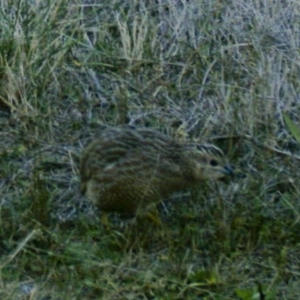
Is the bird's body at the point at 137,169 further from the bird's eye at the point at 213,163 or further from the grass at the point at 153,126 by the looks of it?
the grass at the point at 153,126

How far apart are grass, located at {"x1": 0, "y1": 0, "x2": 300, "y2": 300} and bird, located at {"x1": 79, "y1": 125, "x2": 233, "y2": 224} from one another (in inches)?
5.5

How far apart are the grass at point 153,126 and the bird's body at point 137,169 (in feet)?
0.46

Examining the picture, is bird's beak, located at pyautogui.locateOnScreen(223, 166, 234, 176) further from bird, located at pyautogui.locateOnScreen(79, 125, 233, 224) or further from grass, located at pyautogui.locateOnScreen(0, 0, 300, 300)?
A: grass, located at pyautogui.locateOnScreen(0, 0, 300, 300)

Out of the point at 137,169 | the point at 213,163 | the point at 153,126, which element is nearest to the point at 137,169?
the point at 137,169

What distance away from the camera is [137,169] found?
6578 millimetres

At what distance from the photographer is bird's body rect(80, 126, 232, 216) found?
6.55m

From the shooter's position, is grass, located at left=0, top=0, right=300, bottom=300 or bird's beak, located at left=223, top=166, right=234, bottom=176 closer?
grass, located at left=0, top=0, right=300, bottom=300

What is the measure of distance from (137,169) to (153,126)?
0.97 m

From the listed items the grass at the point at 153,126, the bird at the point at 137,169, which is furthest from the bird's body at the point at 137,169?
the grass at the point at 153,126

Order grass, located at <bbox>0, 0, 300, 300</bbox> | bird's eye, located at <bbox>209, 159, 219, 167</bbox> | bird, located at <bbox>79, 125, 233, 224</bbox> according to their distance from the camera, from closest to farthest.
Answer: grass, located at <bbox>0, 0, 300, 300</bbox> → bird, located at <bbox>79, 125, 233, 224</bbox> → bird's eye, located at <bbox>209, 159, 219, 167</bbox>

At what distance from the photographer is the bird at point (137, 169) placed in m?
6.55

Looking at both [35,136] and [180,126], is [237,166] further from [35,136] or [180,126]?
[35,136]

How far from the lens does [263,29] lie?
807 centimetres

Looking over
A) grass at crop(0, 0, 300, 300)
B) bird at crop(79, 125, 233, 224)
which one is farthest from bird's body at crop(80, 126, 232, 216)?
grass at crop(0, 0, 300, 300)
